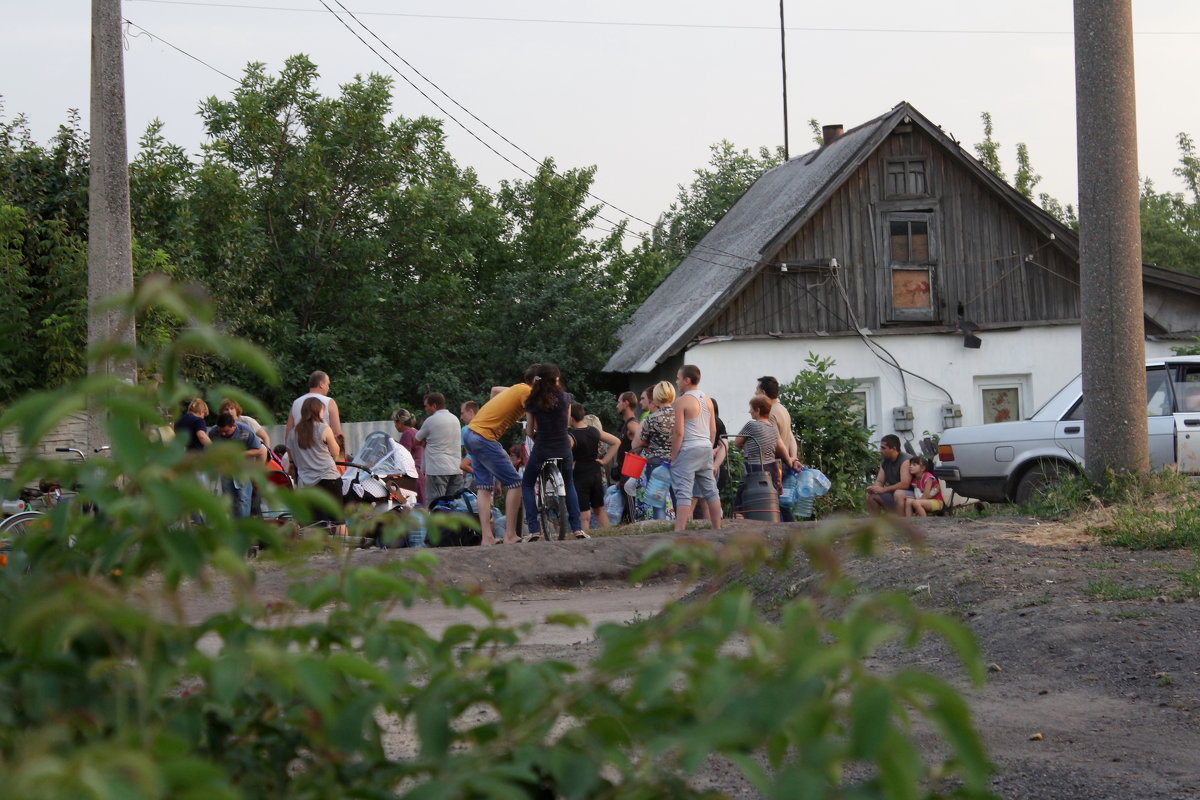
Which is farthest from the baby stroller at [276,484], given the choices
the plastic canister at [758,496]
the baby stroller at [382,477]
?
the plastic canister at [758,496]

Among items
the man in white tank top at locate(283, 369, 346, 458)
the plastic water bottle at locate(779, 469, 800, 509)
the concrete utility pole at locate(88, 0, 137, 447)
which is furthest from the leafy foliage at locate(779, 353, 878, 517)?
the concrete utility pole at locate(88, 0, 137, 447)

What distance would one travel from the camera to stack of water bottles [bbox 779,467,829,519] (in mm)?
14078

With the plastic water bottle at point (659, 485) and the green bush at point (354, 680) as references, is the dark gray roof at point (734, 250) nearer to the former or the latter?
the plastic water bottle at point (659, 485)

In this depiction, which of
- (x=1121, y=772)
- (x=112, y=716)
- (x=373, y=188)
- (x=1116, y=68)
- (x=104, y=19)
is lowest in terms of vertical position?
(x=1121, y=772)

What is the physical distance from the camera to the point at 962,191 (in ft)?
82.1

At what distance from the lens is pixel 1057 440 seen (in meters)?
14.2

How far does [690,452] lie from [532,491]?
1.58 meters

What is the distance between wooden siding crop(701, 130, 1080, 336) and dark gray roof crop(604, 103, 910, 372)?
48 centimetres

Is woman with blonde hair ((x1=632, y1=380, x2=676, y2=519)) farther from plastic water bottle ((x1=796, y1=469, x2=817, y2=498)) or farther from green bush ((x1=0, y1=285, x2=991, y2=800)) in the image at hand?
green bush ((x1=0, y1=285, x2=991, y2=800))

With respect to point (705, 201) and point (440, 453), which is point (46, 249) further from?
point (705, 201)

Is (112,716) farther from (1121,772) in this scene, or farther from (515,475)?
(515,475)

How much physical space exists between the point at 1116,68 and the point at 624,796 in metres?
10.1

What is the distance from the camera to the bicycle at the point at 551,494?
12047mm

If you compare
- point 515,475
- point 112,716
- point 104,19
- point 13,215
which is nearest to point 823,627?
point 112,716
